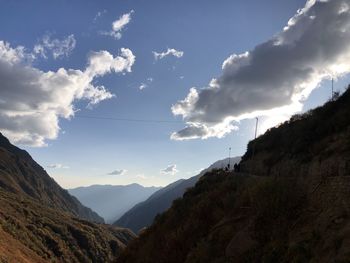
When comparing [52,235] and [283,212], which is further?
[52,235]

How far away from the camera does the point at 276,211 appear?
575 inches

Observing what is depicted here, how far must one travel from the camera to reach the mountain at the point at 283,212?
11.9 metres

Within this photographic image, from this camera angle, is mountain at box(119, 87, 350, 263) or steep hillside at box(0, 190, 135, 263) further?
steep hillside at box(0, 190, 135, 263)

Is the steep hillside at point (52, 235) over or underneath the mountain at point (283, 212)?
underneath

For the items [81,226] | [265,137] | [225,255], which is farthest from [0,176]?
[225,255]

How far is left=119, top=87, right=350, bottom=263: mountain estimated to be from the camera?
39.0 feet

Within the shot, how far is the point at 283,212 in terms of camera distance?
14.4 m

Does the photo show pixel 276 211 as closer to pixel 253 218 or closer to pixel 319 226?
pixel 253 218

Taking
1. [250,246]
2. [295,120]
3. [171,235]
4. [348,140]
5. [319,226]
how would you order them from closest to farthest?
1. [319,226]
2. [250,246]
3. [348,140]
4. [171,235]
5. [295,120]

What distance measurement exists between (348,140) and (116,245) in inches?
4293

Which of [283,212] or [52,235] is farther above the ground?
[283,212]

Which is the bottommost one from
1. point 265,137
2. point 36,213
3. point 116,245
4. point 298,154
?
point 116,245

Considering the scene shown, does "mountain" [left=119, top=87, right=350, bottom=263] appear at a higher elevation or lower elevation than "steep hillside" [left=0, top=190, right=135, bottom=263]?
higher

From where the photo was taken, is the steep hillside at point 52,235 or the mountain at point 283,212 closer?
the mountain at point 283,212
